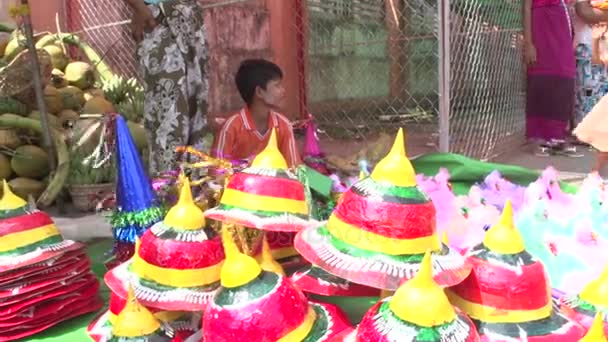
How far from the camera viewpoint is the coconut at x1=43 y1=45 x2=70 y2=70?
13.9 ft

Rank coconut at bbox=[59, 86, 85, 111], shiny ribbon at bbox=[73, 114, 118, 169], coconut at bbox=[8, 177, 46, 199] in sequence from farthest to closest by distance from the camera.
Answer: coconut at bbox=[59, 86, 85, 111]
coconut at bbox=[8, 177, 46, 199]
shiny ribbon at bbox=[73, 114, 118, 169]

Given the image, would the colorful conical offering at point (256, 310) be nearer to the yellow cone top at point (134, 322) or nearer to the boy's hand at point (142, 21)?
the yellow cone top at point (134, 322)

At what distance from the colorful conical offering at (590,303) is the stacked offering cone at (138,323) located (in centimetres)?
81

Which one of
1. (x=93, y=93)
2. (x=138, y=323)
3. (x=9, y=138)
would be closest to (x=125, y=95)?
(x=93, y=93)

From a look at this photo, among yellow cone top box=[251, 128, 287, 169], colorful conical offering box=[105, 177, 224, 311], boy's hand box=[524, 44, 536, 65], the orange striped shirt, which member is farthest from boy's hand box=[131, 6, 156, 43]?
boy's hand box=[524, 44, 536, 65]

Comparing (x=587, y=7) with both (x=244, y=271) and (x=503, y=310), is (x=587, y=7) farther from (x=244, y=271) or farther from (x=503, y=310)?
(x=244, y=271)

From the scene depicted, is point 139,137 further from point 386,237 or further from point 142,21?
point 386,237

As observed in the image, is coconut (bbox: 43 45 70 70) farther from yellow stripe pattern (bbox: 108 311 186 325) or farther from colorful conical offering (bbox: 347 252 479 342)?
colorful conical offering (bbox: 347 252 479 342)

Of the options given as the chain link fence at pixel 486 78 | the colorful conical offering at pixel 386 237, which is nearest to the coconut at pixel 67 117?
the chain link fence at pixel 486 78

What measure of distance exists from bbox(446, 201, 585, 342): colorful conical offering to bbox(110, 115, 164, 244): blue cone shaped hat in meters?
1.08

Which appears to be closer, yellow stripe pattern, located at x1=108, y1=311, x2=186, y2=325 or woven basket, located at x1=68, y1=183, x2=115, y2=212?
yellow stripe pattern, located at x1=108, y1=311, x2=186, y2=325

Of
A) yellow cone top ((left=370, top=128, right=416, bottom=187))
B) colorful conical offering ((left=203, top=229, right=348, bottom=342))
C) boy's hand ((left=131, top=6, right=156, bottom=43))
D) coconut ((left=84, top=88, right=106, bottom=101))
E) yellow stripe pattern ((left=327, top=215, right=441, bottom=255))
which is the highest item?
boy's hand ((left=131, top=6, right=156, bottom=43))

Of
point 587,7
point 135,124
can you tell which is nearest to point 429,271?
point 135,124

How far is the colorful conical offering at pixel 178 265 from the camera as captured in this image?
130cm
